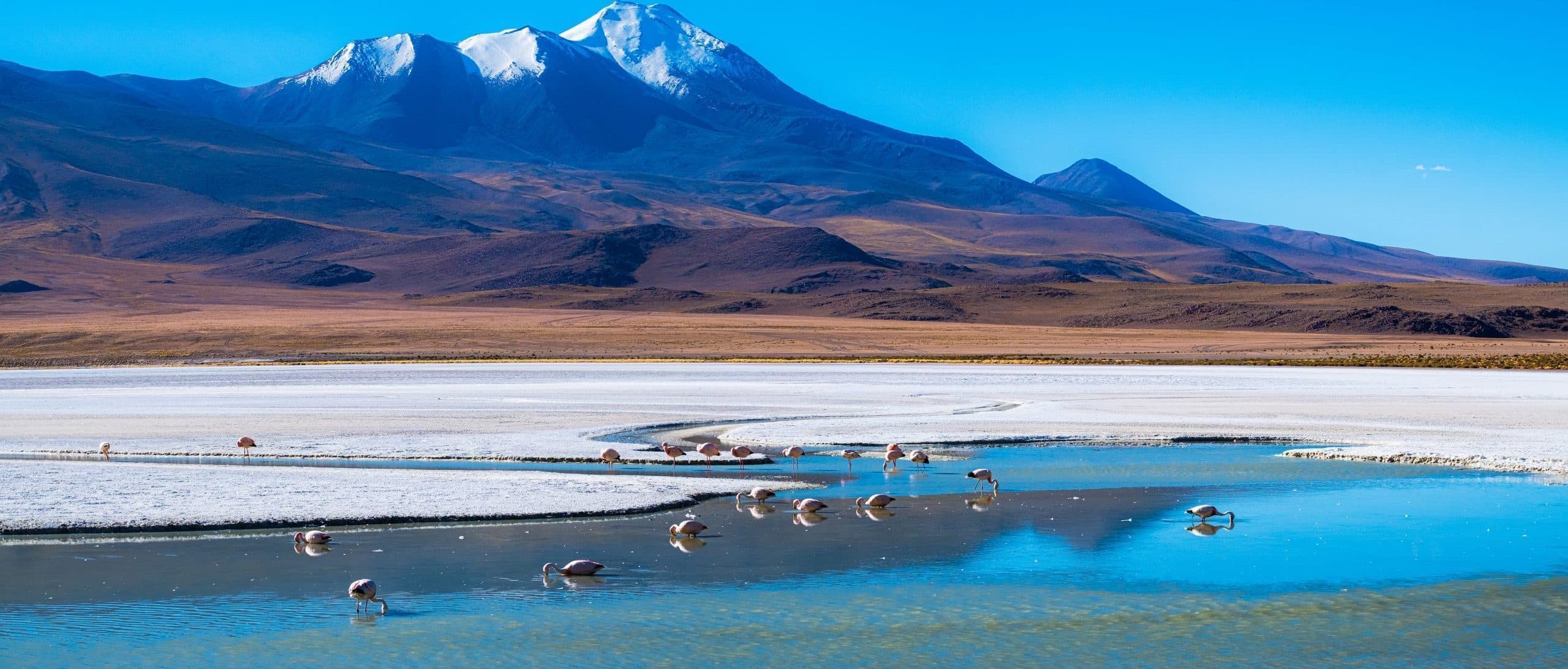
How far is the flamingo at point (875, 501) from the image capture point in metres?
15.5

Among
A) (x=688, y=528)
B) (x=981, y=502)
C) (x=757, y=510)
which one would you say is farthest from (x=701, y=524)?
(x=981, y=502)

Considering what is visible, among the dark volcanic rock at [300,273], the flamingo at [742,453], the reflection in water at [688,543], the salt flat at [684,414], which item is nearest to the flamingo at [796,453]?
the flamingo at [742,453]

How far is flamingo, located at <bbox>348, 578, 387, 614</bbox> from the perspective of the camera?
1041cm

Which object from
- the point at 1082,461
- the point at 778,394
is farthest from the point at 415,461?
the point at 778,394

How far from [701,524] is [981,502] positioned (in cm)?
369

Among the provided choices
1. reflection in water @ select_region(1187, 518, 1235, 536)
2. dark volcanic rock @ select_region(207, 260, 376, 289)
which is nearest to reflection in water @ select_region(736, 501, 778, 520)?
reflection in water @ select_region(1187, 518, 1235, 536)

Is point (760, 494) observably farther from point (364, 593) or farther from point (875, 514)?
point (364, 593)

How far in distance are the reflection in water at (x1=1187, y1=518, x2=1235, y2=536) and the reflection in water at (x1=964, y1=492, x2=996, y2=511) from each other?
2209mm

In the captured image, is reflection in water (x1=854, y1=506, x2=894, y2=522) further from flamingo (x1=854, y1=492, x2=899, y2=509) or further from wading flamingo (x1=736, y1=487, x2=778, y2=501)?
wading flamingo (x1=736, y1=487, x2=778, y2=501)

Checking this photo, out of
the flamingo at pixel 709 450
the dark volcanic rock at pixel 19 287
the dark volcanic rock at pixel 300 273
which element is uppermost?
the dark volcanic rock at pixel 300 273

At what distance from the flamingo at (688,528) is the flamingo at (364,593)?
344cm

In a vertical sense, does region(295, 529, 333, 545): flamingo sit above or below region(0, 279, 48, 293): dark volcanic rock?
below

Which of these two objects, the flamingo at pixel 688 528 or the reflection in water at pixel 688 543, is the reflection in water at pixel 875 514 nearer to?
the flamingo at pixel 688 528

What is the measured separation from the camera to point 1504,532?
1373cm
